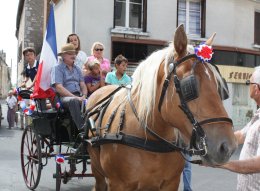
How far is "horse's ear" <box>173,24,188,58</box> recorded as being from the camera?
2.78 meters

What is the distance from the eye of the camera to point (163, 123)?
3.19 meters

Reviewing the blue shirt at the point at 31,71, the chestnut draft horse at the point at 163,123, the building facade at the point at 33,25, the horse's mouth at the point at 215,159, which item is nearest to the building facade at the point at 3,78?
the building facade at the point at 33,25

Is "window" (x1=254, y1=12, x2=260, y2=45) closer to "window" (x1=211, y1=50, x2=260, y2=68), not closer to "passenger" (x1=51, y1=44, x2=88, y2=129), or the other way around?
"window" (x1=211, y1=50, x2=260, y2=68)

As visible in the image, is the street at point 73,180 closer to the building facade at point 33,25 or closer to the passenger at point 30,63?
the passenger at point 30,63

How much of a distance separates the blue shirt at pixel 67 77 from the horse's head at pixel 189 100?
7.45 ft

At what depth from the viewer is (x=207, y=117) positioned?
2.67m

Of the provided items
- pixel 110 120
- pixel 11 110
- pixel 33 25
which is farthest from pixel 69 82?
pixel 33 25

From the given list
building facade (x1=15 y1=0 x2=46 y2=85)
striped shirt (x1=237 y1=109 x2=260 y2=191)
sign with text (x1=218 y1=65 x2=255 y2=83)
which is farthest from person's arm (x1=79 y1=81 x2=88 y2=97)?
building facade (x1=15 y1=0 x2=46 y2=85)

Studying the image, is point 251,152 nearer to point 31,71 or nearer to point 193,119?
point 193,119

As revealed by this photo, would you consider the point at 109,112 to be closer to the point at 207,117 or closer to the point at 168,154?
the point at 168,154

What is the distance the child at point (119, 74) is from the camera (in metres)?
5.79

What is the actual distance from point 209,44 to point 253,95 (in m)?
0.60

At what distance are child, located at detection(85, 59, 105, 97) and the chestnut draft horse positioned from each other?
6.45ft

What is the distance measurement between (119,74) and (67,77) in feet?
2.96
